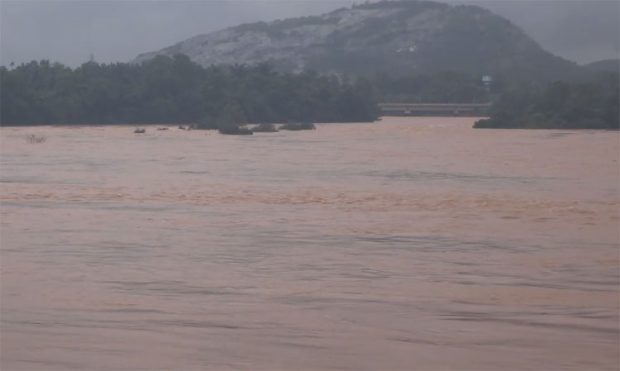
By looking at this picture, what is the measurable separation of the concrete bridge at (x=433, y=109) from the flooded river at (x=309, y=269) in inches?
1920

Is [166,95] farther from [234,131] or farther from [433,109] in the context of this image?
[433,109]

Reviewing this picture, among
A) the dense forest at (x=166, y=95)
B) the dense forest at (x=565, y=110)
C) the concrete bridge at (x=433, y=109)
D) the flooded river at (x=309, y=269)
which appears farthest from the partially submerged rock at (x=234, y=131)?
the concrete bridge at (x=433, y=109)

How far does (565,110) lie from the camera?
169ft

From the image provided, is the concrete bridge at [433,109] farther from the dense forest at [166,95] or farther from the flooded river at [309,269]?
the flooded river at [309,269]

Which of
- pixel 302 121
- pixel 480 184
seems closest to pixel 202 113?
pixel 302 121

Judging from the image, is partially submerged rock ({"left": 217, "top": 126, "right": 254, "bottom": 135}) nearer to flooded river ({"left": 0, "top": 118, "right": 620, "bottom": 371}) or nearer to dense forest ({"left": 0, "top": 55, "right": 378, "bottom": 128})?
dense forest ({"left": 0, "top": 55, "right": 378, "bottom": 128})

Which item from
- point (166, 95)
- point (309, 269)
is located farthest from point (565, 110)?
point (309, 269)

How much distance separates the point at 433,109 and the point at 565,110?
25.2 m

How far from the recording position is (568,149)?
115ft

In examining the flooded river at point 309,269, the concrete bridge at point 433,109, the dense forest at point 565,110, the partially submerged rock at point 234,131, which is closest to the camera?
the flooded river at point 309,269

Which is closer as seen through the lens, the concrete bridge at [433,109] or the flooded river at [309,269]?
the flooded river at [309,269]

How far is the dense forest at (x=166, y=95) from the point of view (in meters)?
55.0

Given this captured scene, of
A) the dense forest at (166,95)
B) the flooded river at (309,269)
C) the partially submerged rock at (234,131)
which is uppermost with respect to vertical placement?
the dense forest at (166,95)

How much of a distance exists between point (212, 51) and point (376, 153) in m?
96.9
